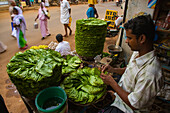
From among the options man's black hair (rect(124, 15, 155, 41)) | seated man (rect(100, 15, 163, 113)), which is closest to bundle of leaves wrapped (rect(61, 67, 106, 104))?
seated man (rect(100, 15, 163, 113))

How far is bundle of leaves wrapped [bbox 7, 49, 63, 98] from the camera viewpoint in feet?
4.44

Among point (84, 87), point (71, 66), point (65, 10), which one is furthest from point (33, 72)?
point (65, 10)

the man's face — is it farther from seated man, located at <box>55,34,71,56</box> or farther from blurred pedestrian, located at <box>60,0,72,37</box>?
blurred pedestrian, located at <box>60,0,72,37</box>

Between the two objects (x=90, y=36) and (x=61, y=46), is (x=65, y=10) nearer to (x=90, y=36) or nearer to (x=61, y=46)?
(x=61, y=46)

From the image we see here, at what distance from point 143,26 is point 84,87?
1278 mm

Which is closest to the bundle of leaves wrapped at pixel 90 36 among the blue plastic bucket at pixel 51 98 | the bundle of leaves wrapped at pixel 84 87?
the bundle of leaves wrapped at pixel 84 87

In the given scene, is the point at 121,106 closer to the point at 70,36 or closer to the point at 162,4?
the point at 162,4

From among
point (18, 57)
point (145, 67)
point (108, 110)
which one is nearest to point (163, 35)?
point (145, 67)

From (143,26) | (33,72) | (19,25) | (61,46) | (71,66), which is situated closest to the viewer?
(143,26)

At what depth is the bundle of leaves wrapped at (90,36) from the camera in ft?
9.17

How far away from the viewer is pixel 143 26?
1143 mm

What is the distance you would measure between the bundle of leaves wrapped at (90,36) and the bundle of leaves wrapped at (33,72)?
146cm

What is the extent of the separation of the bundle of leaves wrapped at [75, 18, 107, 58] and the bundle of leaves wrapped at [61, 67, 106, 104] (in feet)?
3.55

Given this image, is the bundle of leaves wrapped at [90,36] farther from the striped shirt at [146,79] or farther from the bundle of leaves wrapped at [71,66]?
the striped shirt at [146,79]
